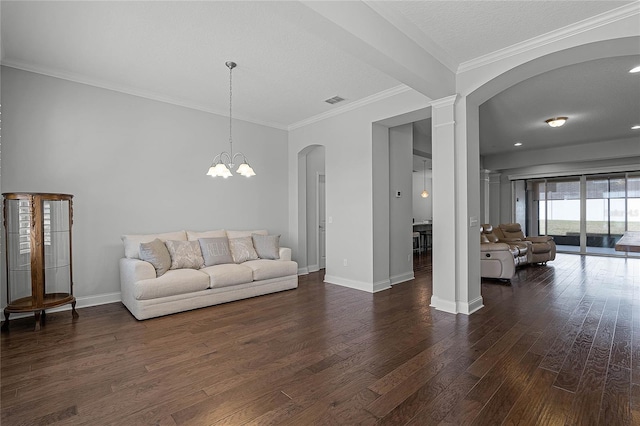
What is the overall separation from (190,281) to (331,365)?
2297 millimetres

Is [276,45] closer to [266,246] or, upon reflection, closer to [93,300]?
[266,246]

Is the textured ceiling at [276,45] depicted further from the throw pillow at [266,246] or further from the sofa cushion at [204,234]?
the throw pillow at [266,246]

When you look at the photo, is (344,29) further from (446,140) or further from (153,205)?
(153,205)

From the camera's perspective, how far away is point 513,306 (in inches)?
165

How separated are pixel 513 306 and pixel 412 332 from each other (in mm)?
1814

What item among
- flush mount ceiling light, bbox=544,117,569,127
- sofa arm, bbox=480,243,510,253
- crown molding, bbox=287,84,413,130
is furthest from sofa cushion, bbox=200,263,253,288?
flush mount ceiling light, bbox=544,117,569,127

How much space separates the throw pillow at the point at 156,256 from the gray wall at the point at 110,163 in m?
0.70

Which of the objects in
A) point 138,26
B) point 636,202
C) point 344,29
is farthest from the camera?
point 636,202

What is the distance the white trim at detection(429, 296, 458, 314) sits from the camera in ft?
12.8

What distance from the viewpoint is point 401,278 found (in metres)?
5.69

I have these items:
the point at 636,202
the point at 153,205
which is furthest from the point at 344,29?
the point at 636,202

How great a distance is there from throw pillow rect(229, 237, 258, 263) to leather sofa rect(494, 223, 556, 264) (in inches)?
229

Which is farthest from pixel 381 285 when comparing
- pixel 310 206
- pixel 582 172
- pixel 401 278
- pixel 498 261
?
pixel 582 172

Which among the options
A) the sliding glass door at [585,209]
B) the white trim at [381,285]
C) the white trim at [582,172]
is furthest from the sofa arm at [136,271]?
the sliding glass door at [585,209]
